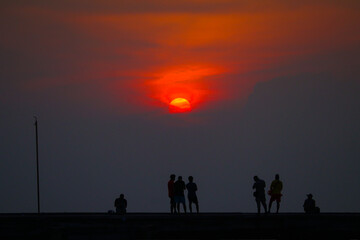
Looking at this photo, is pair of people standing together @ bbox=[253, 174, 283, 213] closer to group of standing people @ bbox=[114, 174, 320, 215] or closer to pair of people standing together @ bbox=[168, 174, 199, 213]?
group of standing people @ bbox=[114, 174, 320, 215]

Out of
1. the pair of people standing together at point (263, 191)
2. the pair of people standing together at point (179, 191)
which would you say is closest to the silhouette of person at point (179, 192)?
the pair of people standing together at point (179, 191)

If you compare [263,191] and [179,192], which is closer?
[263,191]

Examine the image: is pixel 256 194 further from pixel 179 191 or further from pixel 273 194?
pixel 179 191
